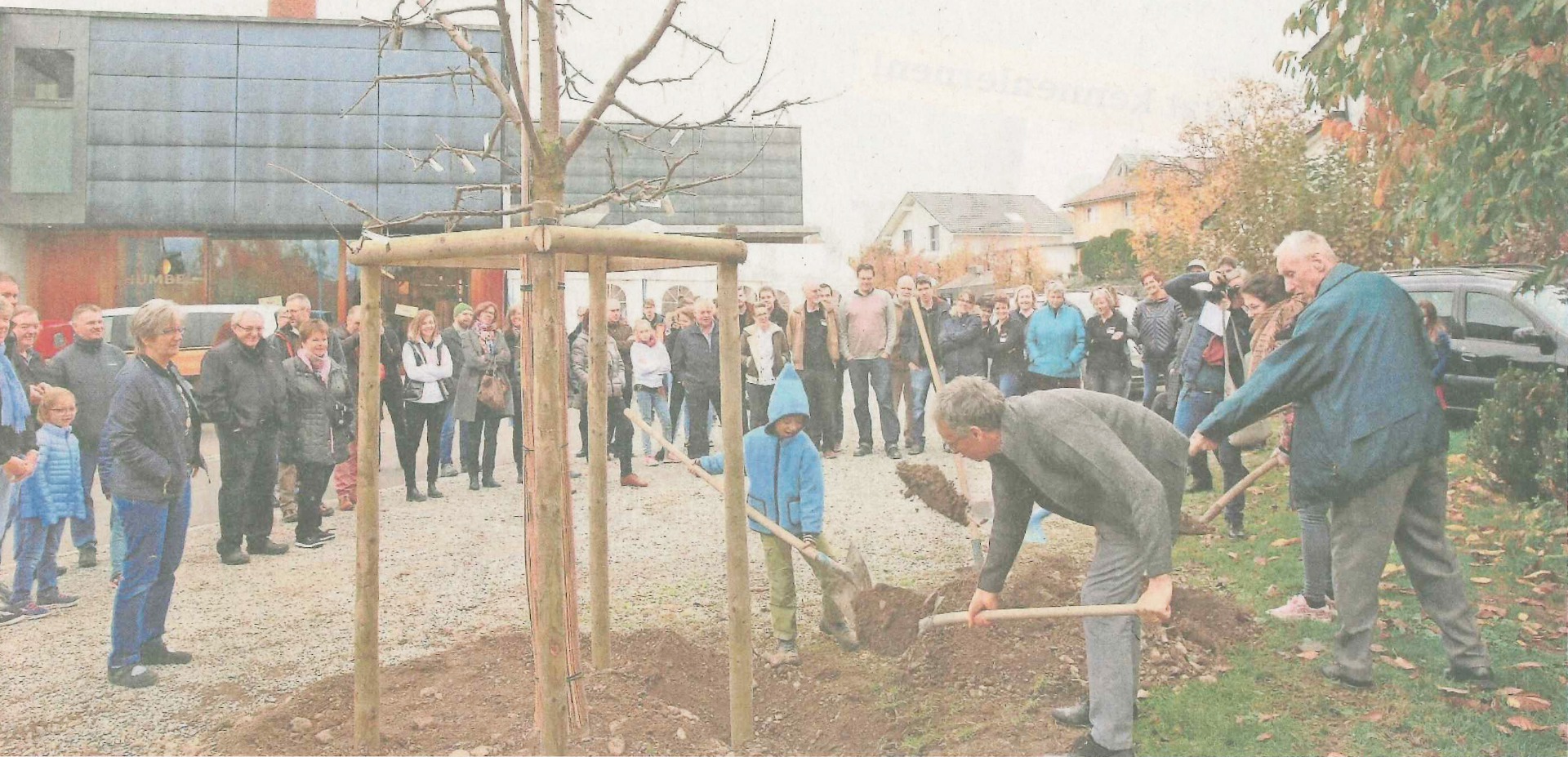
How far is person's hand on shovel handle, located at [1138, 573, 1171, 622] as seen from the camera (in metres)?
3.31

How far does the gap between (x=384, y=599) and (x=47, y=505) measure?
2094 mm

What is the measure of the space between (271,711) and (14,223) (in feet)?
62.9

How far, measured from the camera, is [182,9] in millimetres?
19375

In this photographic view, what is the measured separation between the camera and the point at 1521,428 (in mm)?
7195

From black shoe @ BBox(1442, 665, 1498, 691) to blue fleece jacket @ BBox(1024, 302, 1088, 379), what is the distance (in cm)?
623

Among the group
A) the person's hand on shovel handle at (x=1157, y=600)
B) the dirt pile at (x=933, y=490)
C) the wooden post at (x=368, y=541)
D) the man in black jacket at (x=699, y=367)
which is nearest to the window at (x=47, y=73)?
the man in black jacket at (x=699, y=367)

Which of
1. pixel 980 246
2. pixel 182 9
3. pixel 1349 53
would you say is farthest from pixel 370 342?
pixel 980 246

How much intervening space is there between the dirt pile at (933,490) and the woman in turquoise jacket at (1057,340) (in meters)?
1.60

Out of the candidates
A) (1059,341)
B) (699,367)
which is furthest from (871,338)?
(1059,341)

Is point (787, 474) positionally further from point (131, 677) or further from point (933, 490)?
point (933, 490)

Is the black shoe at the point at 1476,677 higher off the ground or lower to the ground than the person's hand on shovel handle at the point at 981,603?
A: lower

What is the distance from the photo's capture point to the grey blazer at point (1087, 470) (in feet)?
11.3

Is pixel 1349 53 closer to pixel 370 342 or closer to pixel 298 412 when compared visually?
pixel 370 342

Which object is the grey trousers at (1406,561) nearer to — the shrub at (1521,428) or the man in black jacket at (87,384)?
the shrub at (1521,428)
